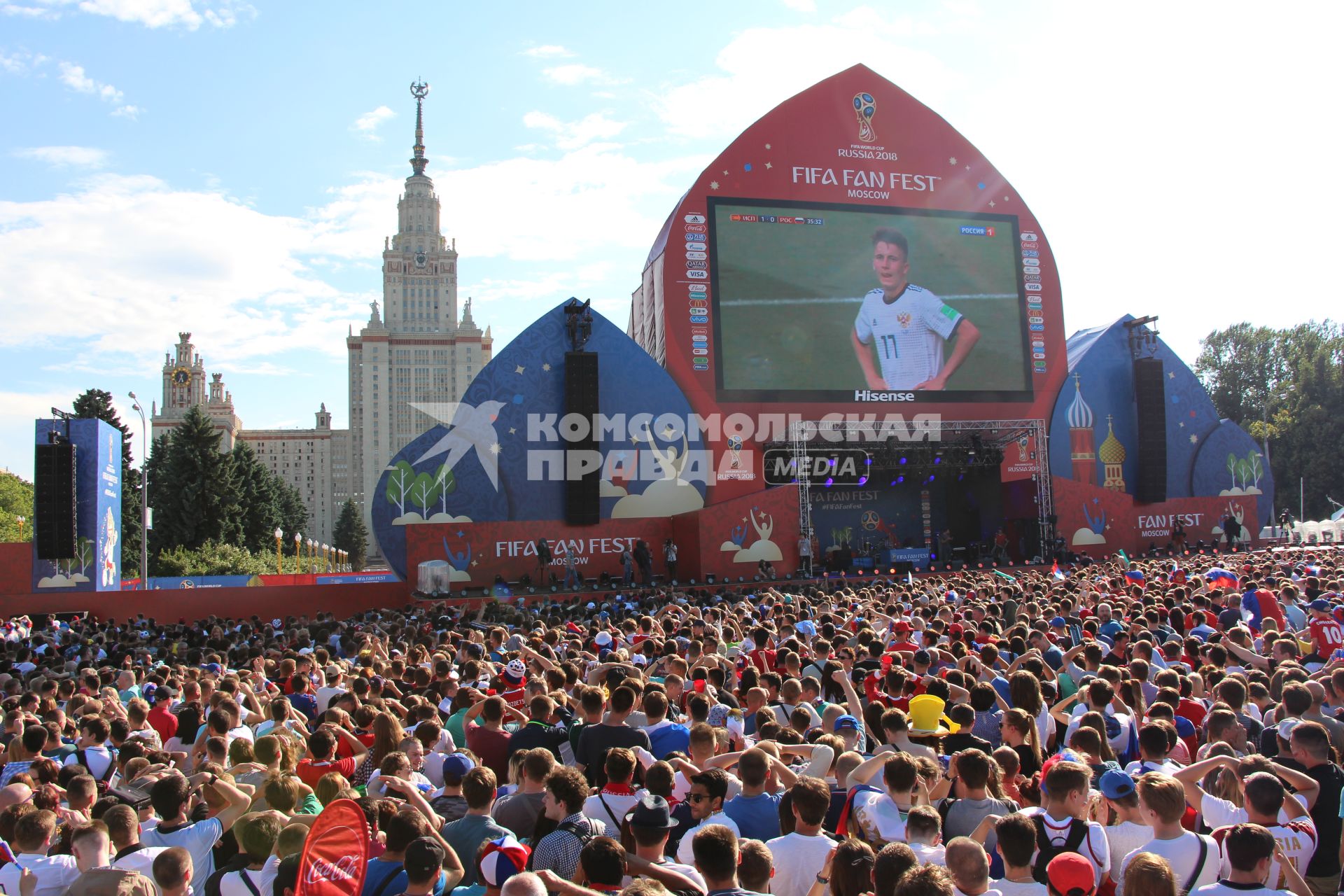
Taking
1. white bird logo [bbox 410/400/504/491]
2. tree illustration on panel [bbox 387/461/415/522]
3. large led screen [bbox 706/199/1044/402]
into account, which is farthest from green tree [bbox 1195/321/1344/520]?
tree illustration on panel [bbox 387/461/415/522]

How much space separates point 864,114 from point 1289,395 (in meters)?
42.1

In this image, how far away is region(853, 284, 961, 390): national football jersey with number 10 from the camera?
1266 inches

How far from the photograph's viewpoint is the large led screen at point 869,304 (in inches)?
1225

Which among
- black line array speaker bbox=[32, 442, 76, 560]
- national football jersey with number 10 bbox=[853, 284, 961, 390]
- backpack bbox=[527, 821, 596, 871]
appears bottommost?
backpack bbox=[527, 821, 596, 871]

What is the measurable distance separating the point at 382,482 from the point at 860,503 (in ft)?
53.3

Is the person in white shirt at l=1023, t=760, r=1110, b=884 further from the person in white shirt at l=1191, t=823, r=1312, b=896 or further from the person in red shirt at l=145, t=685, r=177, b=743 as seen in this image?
the person in red shirt at l=145, t=685, r=177, b=743

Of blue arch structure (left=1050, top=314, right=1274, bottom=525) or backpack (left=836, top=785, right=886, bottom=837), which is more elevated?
blue arch structure (left=1050, top=314, right=1274, bottom=525)

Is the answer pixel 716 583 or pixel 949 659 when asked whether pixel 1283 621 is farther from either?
pixel 716 583

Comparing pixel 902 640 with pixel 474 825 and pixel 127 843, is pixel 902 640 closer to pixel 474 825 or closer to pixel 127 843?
pixel 474 825

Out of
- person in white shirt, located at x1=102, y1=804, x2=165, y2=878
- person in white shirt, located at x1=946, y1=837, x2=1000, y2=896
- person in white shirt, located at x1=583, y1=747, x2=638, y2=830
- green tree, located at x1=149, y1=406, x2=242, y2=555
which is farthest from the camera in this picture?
green tree, located at x1=149, y1=406, x2=242, y2=555

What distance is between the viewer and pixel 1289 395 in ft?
196

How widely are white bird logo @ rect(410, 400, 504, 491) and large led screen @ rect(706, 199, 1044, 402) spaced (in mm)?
7433

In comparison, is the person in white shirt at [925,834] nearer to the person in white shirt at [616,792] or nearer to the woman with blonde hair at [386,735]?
the person in white shirt at [616,792]

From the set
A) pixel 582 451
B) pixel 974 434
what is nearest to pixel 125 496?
pixel 582 451
